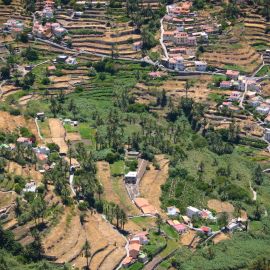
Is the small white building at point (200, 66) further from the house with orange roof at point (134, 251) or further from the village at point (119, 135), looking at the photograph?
the house with orange roof at point (134, 251)

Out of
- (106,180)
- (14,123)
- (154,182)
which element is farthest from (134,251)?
(14,123)

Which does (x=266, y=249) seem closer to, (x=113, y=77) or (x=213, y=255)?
(x=213, y=255)

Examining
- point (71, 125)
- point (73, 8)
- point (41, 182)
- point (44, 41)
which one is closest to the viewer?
point (41, 182)

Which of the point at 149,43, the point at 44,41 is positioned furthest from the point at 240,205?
the point at 44,41

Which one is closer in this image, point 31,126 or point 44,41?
point 31,126

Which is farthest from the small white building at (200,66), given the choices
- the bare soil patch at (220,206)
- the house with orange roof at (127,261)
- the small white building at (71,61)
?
the house with orange roof at (127,261)

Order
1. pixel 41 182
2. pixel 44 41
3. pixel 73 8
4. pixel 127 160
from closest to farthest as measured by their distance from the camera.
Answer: pixel 41 182 < pixel 127 160 < pixel 44 41 < pixel 73 8
